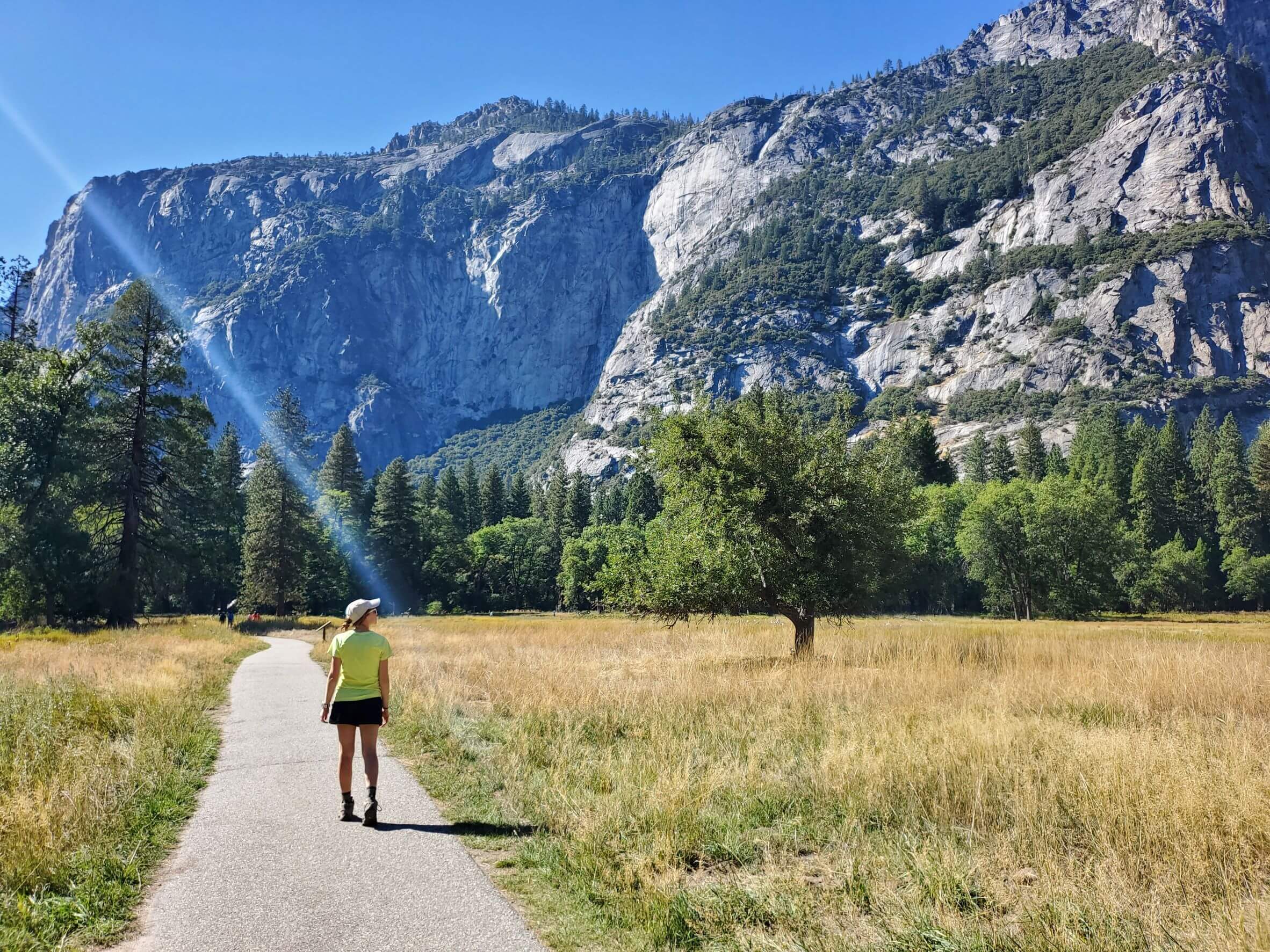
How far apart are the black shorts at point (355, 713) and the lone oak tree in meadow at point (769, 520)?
38.5ft

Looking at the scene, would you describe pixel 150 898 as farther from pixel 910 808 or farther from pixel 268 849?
pixel 910 808

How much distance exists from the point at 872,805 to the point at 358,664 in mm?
5312

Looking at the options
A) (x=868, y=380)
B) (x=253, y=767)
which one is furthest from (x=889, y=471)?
(x=868, y=380)

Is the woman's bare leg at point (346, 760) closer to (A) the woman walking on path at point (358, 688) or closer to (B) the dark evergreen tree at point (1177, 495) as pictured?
(A) the woman walking on path at point (358, 688)

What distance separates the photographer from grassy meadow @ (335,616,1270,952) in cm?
432

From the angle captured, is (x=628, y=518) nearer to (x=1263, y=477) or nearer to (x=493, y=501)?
(x=493, y=501)

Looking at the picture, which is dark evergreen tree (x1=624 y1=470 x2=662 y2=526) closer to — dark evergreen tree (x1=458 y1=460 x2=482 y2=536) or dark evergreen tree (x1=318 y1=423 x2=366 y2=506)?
dark evergreen tree (x1=458 y1=460 x2=482 y2=536)

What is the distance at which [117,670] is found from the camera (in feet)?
49.5

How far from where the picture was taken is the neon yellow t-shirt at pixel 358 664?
22.9 feet

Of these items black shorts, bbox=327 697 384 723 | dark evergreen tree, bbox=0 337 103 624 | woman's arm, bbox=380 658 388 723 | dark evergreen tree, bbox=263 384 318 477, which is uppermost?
dark evergreen tree, bbox=263 384 318 477

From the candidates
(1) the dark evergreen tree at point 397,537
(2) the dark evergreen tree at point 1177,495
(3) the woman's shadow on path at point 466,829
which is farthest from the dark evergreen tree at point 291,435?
(2) the dark evergreen tree at point 1177,495

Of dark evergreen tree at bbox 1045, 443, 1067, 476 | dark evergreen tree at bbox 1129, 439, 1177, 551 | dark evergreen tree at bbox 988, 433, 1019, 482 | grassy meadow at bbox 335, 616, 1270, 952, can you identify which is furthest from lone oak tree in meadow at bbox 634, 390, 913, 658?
dark evergreen tree at bbox 988, 433, 1019, 482

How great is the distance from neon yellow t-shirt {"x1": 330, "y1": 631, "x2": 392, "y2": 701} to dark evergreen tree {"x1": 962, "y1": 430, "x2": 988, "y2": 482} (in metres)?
96.6

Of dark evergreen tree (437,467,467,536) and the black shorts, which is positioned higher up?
dark evergreen tree (437,467,467,536)
